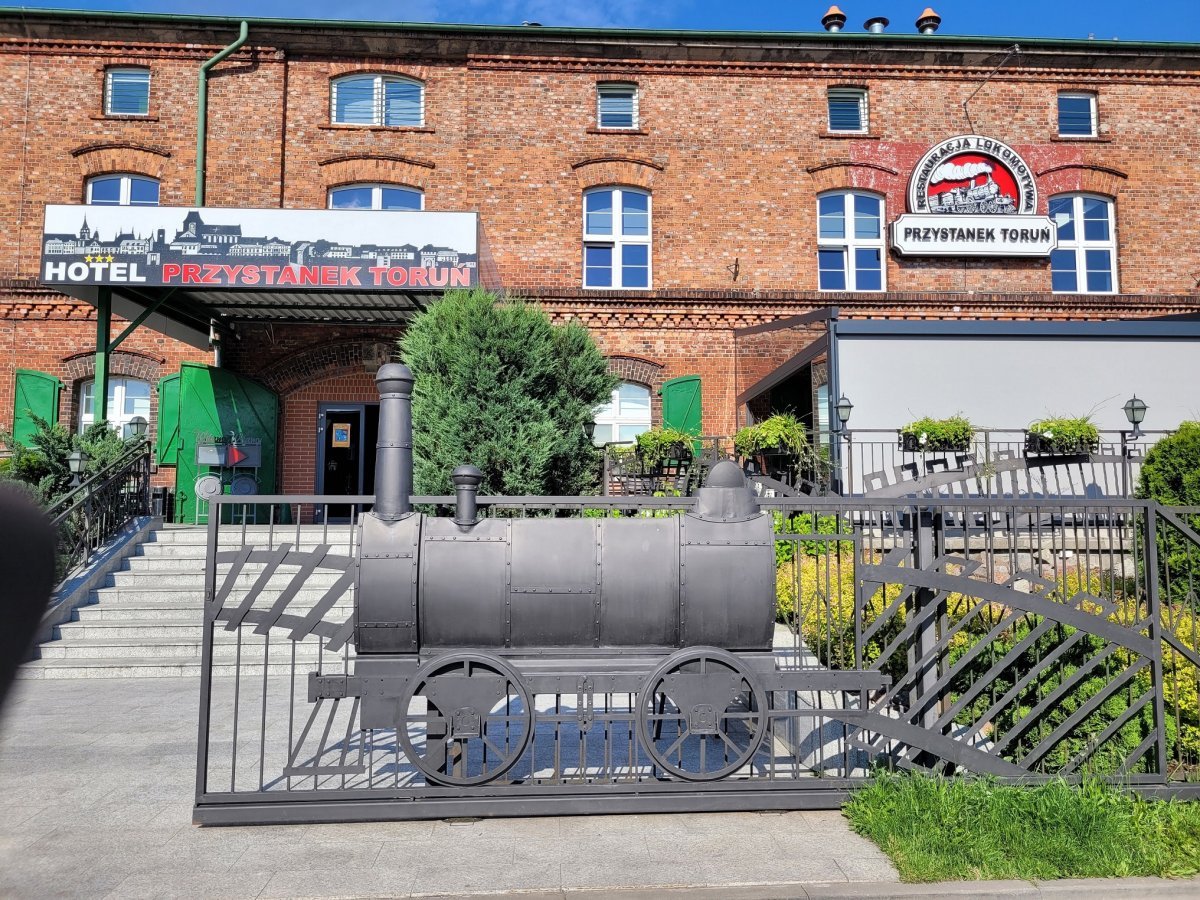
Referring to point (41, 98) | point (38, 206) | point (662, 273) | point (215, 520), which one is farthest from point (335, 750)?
point (41, 98)

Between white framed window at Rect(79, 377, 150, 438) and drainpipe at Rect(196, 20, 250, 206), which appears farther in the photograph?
drainpipe at Rect(196, 20, 250, 206)

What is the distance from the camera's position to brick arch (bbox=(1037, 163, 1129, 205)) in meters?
17.3

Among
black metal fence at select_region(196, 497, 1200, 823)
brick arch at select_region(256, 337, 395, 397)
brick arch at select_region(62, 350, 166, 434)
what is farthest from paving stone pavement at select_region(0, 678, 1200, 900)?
brick arch at select_region(62, 350, 166, 434)

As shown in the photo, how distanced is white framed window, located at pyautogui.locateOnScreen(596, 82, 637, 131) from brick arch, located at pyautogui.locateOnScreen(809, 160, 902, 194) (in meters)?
3.97

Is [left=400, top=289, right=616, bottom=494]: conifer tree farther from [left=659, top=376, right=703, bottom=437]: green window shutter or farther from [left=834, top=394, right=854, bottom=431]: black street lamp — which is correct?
[left=659, top=376, right=703, bottom=437]: green window shutter

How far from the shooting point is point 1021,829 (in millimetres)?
4496

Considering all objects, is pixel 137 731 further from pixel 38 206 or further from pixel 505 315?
pixel 38 206

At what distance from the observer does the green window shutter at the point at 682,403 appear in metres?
16.5

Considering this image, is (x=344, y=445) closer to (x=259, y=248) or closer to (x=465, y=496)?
(x=259, y=248)

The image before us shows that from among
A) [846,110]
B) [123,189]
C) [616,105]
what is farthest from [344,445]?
[846,110]

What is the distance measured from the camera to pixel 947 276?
1717cm

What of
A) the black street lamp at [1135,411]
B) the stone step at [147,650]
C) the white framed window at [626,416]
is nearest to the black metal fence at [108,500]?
the stone step at [147,650]

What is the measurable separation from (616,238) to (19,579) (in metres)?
16.9

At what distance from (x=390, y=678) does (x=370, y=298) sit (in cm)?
1079
